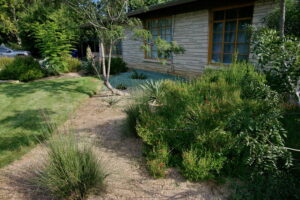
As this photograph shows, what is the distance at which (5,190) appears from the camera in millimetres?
2119

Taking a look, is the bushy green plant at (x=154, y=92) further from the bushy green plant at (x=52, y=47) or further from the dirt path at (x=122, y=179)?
the bushy green plant at (x=52, y=47)


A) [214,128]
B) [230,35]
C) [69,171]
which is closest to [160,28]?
[230,35]

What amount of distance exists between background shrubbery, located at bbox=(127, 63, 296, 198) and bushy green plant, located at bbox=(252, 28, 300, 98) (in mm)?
105

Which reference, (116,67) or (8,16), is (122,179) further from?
(8,16)

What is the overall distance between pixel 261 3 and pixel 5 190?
6884mm

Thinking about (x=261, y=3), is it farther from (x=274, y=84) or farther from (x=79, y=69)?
(x=79, y=69)

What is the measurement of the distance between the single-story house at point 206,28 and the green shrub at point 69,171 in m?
4.14

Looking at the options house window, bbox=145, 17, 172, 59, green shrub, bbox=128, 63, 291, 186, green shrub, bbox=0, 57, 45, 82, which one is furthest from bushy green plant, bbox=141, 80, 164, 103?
green shrub, bbox=0, 57, 45, 82

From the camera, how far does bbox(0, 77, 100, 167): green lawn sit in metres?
3.17

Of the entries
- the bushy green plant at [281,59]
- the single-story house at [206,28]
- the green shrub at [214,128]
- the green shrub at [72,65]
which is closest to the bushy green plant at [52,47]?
the green shrub at [72,65]

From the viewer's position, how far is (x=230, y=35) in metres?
6.59

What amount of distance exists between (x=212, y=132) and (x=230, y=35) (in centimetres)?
524

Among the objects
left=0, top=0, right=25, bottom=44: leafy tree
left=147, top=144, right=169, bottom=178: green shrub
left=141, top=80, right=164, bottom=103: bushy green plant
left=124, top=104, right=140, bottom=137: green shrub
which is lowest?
left=147, top=144, right=169, bottom=178: green shrub

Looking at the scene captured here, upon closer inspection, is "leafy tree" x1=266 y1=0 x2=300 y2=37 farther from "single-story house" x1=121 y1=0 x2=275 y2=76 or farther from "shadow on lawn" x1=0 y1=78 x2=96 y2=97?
"shadow on lawn" x1=0 y1=78 x2=96 y2=97
